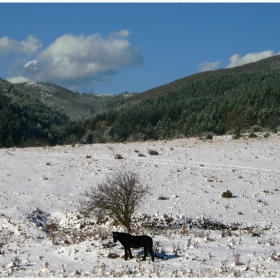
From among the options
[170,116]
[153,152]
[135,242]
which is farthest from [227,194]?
[170,116]

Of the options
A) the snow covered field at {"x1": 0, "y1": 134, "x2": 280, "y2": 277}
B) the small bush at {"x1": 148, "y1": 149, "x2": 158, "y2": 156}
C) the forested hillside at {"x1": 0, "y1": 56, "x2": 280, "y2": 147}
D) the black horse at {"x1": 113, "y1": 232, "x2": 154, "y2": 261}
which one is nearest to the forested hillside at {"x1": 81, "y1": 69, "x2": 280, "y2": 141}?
the forested hillside at {"x1": 0, "y1": 56, "x2": 280, "y2": 147}

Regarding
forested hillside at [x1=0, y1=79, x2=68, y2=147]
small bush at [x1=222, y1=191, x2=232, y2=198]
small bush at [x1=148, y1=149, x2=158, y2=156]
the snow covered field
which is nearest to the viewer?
the snow covered field

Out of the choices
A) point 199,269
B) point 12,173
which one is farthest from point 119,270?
point 12,173

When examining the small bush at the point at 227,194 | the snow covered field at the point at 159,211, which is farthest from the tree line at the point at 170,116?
the small bush at the point at 227,194

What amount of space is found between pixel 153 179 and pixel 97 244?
658 inches

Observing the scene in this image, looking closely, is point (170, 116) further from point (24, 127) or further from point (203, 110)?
point (24, 127)

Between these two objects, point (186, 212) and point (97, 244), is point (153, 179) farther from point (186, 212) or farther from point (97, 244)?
point (97, 244)

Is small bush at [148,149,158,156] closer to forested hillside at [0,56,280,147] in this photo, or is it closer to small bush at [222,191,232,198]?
small bush at [222,191,232,198]

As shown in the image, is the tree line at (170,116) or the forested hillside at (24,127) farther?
the forested hillside at (24,127)

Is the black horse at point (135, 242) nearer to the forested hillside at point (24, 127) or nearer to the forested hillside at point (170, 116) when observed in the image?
the forested hillside at point (170, 116)

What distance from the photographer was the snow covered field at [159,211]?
11.9m

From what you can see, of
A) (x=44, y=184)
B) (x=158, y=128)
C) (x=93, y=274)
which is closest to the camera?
(x=93, y=274)

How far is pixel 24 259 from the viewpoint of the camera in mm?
12867

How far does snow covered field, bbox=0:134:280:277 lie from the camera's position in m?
11.9
